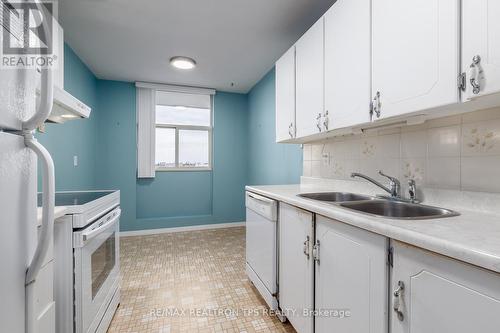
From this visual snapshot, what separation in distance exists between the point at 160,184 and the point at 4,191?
343 cm

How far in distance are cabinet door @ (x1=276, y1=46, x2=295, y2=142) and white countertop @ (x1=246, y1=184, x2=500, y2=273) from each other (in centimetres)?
111

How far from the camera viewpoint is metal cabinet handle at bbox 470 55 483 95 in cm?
77

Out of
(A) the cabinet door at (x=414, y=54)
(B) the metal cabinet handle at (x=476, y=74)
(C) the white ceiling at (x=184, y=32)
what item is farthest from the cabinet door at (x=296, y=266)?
(C) the white ceiling at (x=184, y=32)

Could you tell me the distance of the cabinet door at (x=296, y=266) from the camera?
Result: 1293mm

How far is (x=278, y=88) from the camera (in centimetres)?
224

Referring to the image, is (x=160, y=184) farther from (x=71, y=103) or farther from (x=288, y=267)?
(x=288, y=267)

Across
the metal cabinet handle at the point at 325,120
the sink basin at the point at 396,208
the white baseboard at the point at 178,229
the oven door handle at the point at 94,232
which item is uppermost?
the metal cabinet handle at the point at 325,120

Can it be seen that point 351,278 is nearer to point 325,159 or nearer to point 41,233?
point 41,233

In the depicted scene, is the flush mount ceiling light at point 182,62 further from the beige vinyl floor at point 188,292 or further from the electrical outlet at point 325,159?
the beige vinyl floor at point 188,292

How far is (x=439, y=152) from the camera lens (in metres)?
1.19

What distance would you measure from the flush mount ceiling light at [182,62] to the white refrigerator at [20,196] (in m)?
2.33

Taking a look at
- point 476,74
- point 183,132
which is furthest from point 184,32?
point 476,74

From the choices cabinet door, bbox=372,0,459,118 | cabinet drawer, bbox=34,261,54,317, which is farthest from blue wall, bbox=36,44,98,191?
cabinet door, bbox=372,0,459,118

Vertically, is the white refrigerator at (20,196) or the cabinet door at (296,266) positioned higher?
the white refrigerator at (20,196)
